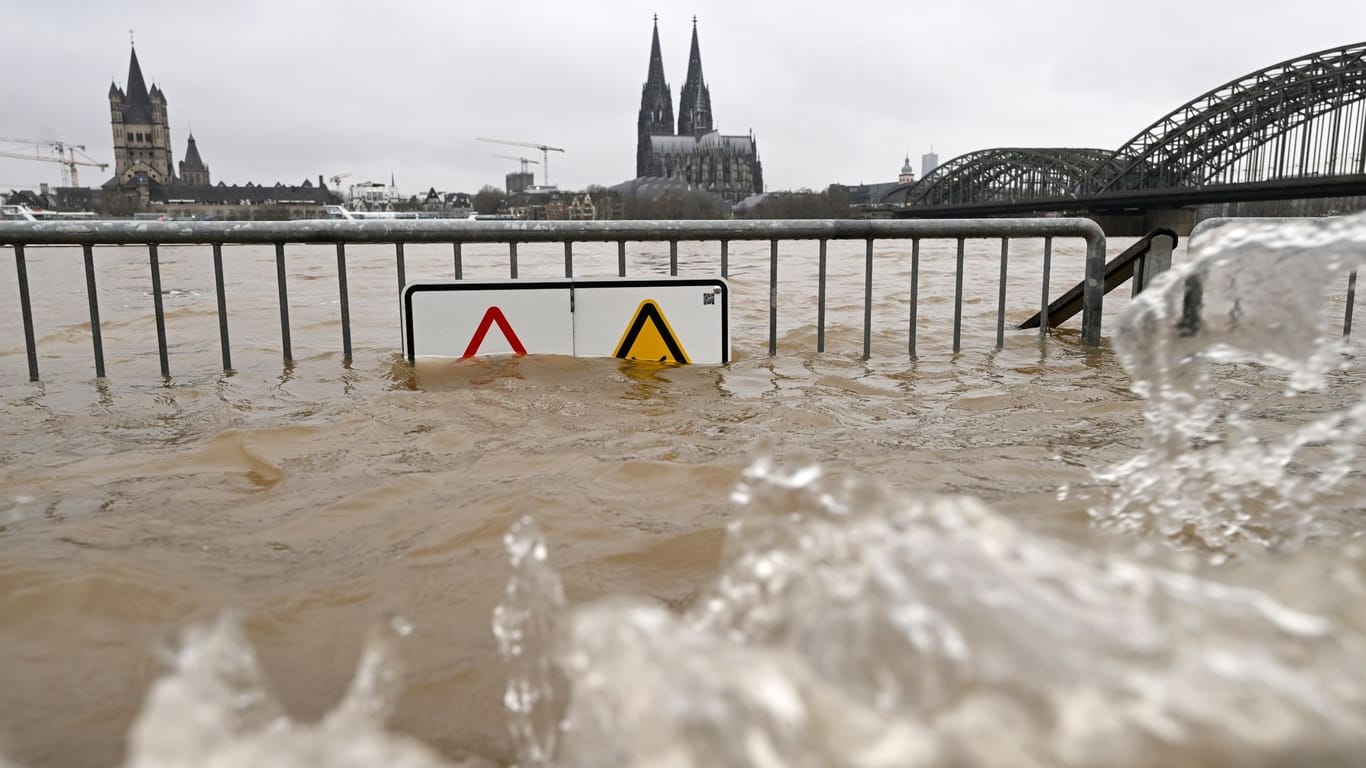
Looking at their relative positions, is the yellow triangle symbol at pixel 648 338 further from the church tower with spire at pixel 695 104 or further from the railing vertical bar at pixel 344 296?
the church tower with spire at pixel 695 104

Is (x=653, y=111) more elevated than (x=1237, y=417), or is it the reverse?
(x=653, y=111)

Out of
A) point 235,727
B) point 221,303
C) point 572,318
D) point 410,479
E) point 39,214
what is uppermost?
point 39,214

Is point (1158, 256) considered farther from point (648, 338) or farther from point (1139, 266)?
point (648, 338)

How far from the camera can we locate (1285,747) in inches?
35.9

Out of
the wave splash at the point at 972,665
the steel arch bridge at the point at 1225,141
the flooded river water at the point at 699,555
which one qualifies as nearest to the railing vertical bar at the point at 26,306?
the flooded river water at the point at 699,555

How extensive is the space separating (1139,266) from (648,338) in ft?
11.8

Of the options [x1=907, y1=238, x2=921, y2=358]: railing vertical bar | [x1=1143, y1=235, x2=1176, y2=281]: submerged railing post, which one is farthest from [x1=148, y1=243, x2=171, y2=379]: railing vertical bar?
[x1=1143, y1=235, x2=1176, y2=281]: submerged railing post

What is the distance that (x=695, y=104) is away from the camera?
153 meters

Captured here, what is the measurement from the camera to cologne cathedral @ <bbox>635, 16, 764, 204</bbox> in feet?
460

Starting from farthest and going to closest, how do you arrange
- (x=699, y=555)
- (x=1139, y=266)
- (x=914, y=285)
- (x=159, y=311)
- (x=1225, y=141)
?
1. (x=1225, y=141)
2. (x=1139, y=266)
3. (x=914, y=285)
4. (x=159, y=311)
5. (x=699, y=555)

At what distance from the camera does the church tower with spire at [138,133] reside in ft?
424

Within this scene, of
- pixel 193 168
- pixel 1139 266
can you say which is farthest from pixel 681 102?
pixel 1139 266

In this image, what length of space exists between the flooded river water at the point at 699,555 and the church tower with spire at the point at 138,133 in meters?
142

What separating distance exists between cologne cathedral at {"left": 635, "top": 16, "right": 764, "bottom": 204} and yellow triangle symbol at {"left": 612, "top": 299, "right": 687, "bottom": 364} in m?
132
